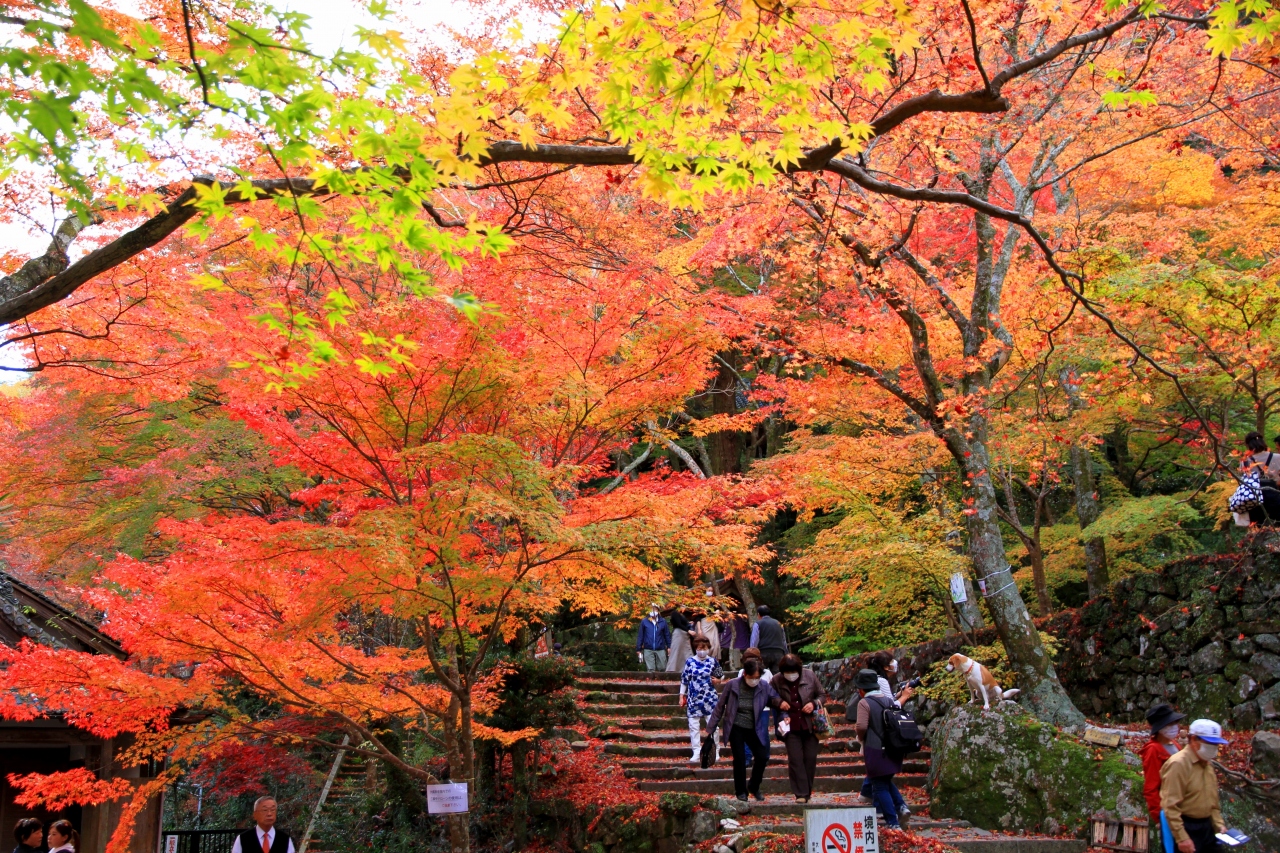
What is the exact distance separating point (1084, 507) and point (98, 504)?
14605 mm

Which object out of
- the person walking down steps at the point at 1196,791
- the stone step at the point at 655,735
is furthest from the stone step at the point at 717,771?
the person walking down steps at the point at 1196,791

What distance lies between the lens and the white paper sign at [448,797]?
787 centimetres

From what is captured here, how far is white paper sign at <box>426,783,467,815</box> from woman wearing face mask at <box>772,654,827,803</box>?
308 centimetres

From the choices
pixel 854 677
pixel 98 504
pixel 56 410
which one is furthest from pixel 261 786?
pixel 854 677

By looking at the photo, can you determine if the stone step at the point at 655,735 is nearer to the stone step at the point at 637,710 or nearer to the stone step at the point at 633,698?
the stone step at the point at 637,710

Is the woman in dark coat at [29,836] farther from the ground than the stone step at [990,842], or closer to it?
farther from the ground

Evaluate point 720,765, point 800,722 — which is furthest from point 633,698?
point 800,722

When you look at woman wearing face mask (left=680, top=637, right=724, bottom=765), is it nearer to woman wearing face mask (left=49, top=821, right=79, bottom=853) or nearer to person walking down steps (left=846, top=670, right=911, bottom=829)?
person walking down steps (left=846, top=670, right=911, bottom=829)

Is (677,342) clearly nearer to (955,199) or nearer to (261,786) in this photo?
(955,199)

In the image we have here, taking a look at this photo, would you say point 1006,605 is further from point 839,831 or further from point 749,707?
point 839,831

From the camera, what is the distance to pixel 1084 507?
13719 millimetres

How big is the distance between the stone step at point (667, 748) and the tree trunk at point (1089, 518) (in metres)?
4.15

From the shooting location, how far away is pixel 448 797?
7.90m

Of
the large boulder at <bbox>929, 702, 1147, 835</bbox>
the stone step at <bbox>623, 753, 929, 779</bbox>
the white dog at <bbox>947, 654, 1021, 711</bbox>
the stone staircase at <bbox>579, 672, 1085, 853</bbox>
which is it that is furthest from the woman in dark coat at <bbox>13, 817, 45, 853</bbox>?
the white dog at <bbox>947, 654, 1021, 711</bbox>
